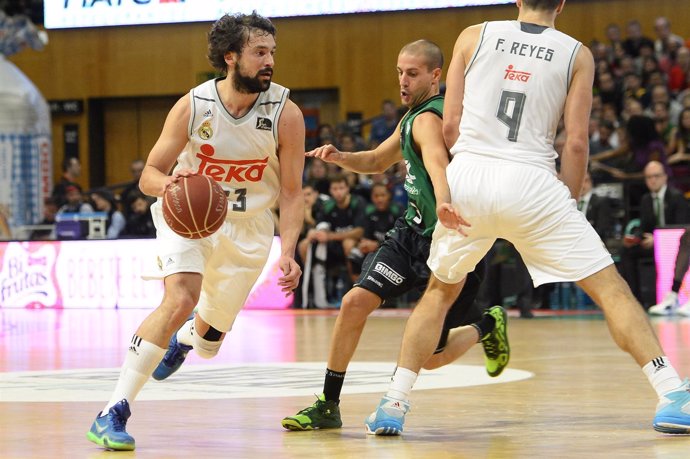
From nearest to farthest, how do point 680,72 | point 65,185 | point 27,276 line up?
point 27,276 < point 680,72 < point 65,185

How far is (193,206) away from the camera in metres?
5.16

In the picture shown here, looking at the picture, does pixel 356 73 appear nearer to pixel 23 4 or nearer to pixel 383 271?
pixel 23 4

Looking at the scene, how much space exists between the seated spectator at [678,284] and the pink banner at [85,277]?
15.7 ft

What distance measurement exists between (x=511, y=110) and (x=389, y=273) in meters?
0.96

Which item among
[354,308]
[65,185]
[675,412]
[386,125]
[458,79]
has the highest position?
[458,79]

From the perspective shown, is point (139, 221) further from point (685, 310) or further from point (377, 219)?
point (685, 310)

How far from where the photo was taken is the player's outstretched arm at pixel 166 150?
544 centimetres

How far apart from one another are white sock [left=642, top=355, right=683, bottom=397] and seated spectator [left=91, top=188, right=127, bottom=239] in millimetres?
13255

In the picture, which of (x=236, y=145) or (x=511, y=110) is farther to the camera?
(x=236, y=145)

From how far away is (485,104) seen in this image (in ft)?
17.4

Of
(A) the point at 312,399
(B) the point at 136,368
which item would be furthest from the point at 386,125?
(B) the point at 136,368

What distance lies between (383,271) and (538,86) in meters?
1.12

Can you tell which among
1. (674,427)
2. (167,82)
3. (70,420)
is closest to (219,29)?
(70,420)

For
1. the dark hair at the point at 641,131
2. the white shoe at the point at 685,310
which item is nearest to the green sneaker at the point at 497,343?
the white shoe at the point at 685,310
